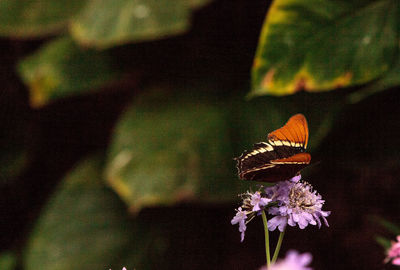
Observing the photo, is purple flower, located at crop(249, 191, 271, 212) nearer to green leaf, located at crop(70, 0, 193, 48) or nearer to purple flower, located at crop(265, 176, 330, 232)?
purple flower, located at crop(265, 176, 330, 232)

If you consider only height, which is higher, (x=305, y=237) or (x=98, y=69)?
(x=98, y=69)

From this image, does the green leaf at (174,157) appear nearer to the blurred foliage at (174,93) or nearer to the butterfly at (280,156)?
the blurred foliage at (174,93)

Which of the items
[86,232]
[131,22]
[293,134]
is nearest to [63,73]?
[131,22]

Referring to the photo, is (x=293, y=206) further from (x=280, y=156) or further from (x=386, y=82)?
(x=386, y=82)

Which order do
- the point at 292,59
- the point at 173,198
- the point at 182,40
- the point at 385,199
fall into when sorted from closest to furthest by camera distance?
the point at 292,59
the point at 173,198
the point at 385,199
the point at 182,40

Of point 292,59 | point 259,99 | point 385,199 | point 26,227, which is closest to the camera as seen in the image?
point 292,59

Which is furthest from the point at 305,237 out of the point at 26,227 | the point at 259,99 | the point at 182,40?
the point at 26,227

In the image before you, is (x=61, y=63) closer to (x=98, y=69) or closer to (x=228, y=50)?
(x=98, y=69)
